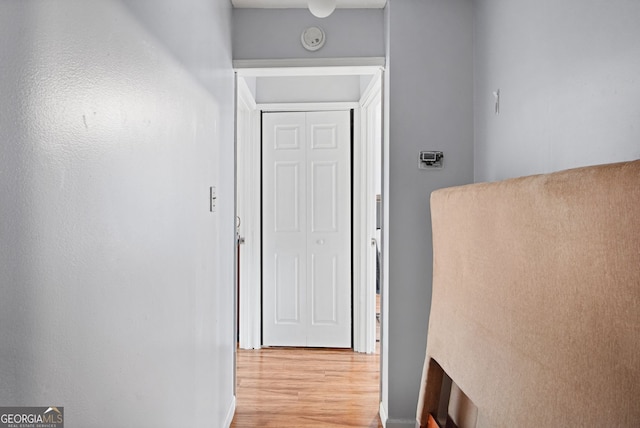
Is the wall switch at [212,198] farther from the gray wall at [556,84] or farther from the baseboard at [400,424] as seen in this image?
the baseboard at [400,424]

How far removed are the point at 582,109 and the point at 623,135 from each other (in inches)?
8.0

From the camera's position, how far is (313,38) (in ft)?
7.63

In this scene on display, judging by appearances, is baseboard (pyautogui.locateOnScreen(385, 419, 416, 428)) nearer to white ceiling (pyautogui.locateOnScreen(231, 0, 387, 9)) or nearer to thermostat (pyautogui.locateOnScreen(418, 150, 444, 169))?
thermostat (pyautogui.locateOnScreen(418, 150, 444, 169))

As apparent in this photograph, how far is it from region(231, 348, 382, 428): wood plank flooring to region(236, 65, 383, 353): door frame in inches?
7.7

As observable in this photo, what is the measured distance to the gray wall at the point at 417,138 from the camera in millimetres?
2197

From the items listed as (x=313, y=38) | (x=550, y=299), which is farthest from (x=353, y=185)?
(x=550, y=299)

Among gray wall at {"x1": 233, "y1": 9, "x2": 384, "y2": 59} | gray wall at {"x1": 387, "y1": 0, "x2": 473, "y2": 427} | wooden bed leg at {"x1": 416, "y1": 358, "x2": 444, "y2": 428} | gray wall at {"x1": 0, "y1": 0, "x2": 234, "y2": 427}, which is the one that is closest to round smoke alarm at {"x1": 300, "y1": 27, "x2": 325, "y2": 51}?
gray wall at {"x1": 233, "y1": 9, "x2": 384, "y2": 59}

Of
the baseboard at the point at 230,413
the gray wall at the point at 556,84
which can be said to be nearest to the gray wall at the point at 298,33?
the gray wall at the point at 556,84

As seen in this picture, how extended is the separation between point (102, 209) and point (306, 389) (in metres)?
2.23

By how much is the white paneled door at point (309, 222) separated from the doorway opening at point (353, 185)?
0.23 feet

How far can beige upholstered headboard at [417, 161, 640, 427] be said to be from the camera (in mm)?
660

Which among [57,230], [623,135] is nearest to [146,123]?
[57,230]

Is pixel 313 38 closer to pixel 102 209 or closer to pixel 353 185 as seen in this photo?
pixel 353 185
